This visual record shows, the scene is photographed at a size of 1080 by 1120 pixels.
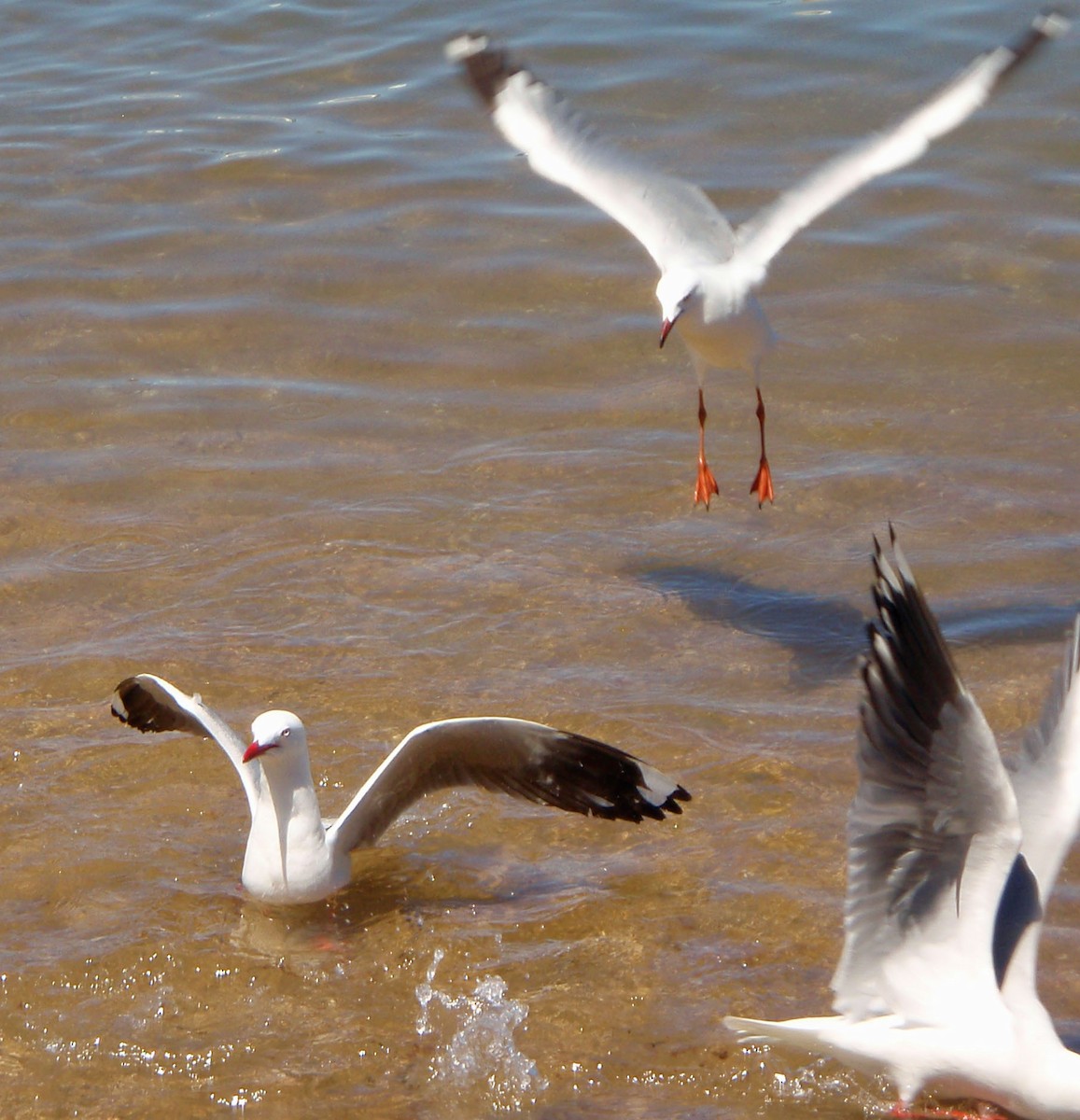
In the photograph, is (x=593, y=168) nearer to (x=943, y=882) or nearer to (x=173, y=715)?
(x=173, y=715)

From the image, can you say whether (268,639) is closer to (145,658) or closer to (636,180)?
(145,658)

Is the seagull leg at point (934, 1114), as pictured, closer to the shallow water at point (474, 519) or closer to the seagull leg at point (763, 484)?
the shallow water at point (474, 519)

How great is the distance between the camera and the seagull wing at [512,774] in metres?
5.00

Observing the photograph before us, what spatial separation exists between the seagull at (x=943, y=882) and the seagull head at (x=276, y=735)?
1.56 metres

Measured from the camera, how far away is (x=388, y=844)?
564 cm

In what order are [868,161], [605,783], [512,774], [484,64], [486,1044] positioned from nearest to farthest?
[486,1044] < [605,783] < [512,774] < [868,161] < [484,64]

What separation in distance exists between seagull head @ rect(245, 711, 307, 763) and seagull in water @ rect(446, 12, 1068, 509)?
2.62 meters

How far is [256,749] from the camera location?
5059mm

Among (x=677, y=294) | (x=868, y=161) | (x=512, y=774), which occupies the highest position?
(x=868, y=161)

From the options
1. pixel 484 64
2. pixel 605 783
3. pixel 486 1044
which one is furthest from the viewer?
pixel 484 64

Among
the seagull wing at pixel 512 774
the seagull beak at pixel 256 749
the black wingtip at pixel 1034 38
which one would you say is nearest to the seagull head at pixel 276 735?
the seagull beak at pixel 256 749

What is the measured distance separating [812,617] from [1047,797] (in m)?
2.68

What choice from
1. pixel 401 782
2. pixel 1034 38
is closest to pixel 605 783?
pixel 401 782

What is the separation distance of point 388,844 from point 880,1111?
6.10 ft
